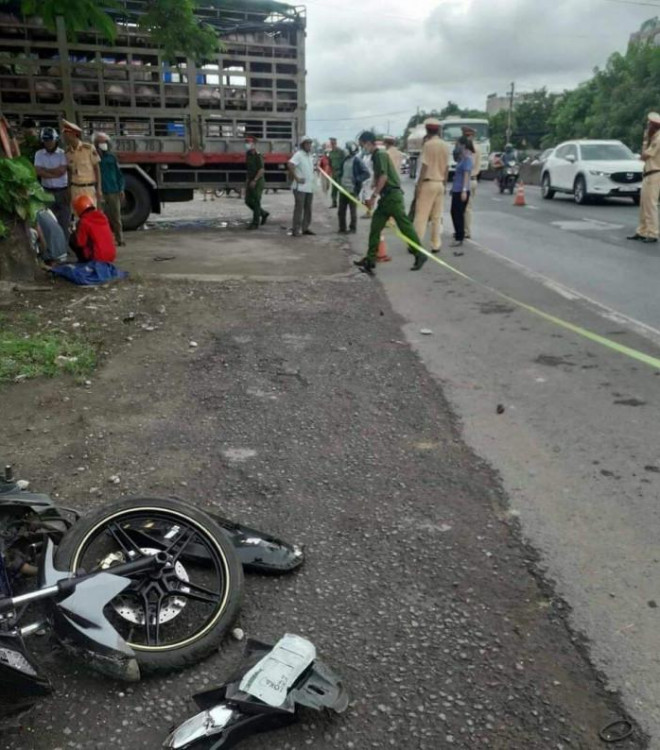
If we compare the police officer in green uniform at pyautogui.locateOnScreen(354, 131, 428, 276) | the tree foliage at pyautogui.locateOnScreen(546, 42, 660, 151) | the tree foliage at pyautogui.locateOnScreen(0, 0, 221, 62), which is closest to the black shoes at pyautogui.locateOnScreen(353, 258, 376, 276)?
the police officer in green uniform at pyautogui.locateOnScreen(354, 131, 428, 276)

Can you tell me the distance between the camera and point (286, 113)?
44.4 feet

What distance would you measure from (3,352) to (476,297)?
16.5 ft

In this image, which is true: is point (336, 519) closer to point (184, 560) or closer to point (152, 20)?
point (184, 560)

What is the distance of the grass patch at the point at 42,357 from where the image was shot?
5.18 m

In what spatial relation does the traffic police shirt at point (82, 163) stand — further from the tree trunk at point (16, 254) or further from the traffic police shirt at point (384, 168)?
the traffic police shirt at point (384, 168)

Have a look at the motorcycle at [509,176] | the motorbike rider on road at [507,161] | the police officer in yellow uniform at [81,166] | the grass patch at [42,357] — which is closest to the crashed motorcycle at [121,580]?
the grass patch at [42,357]

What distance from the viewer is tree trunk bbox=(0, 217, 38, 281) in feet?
26.0

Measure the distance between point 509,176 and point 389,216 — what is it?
17103mm

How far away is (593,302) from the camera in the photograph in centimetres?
760

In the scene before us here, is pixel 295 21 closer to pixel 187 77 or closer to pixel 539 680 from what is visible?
pixel 187 77

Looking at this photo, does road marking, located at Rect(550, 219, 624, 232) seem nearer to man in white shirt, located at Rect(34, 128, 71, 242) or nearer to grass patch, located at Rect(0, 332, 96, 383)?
man in white shirt, located at Rect(34, 128, 71, 242)

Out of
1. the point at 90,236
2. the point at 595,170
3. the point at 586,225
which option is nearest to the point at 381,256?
the point at 90,236

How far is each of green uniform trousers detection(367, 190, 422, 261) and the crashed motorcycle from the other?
7.07m

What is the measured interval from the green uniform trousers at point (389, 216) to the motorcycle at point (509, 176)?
55.3 ft
